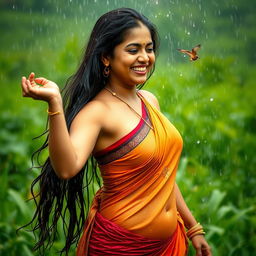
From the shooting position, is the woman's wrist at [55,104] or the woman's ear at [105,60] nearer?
the woman's wrist at [55,104]

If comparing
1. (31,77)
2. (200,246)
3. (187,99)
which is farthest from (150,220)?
(187,99)

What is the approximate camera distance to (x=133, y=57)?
295 cm

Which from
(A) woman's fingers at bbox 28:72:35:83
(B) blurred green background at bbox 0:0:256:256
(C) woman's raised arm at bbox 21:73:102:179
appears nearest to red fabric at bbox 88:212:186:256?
(C) woman's raised arm at bbox 21:73:102:179

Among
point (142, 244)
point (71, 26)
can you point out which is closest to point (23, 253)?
point (142, 244)

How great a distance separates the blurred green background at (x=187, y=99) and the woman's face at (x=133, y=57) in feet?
5.00

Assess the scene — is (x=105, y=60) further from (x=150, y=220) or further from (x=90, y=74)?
(x=150, y=220)

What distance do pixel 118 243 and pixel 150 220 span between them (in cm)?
17

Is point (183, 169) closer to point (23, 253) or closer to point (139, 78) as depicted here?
point (23, 253)

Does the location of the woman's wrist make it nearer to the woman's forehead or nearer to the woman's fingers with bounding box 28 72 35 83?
the woman's fingers with bounding box 28 72 35 83

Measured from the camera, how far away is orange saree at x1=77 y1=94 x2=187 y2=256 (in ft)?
9.62

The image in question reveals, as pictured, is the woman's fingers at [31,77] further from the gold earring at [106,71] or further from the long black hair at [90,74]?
the gold earring at [106,71]

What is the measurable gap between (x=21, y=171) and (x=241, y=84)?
13.9 ft

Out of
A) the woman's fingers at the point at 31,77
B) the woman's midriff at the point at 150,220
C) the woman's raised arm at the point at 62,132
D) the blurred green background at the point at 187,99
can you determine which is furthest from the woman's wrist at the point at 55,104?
the blurred green background at the point at 187,99

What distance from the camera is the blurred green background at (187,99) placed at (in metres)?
4.68
